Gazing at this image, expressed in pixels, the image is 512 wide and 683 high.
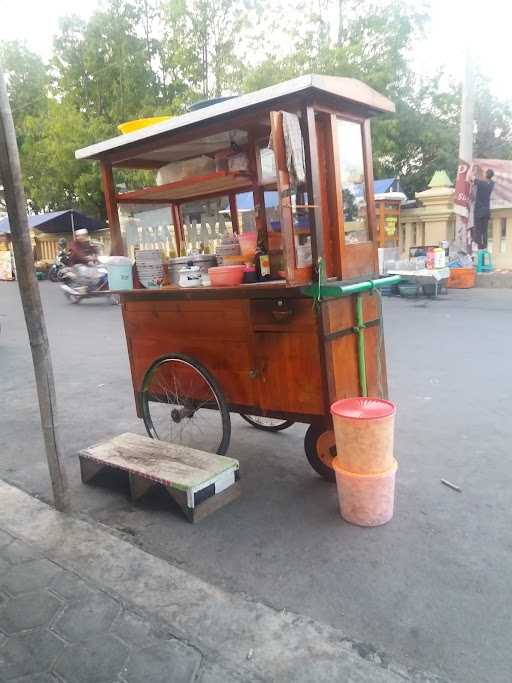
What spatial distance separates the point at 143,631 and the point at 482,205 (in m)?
11.7

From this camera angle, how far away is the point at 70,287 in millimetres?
14430

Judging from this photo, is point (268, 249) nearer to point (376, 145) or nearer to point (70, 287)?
point (70, 287)

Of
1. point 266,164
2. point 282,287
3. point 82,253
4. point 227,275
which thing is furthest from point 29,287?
point 82,253

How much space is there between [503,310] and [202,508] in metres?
7.39

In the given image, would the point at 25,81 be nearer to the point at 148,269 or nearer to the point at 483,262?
the point at 483,262

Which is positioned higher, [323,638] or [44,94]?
[44,94]

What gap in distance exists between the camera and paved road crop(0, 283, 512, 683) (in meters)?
2.15

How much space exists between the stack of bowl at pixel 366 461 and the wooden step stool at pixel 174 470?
2.28 feet

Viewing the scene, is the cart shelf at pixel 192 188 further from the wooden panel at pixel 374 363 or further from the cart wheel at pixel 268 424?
the cart wheel at pixel 268 424

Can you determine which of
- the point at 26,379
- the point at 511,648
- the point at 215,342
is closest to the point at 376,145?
the point at 26,379

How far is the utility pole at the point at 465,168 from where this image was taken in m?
11.9

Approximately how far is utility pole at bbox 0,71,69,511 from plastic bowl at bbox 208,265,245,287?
1.06m

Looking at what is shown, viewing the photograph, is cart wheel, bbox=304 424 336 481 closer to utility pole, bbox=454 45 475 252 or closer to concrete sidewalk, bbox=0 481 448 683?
concrete sidewalk, bbox=0 481 448 683

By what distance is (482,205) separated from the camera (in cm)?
1177
